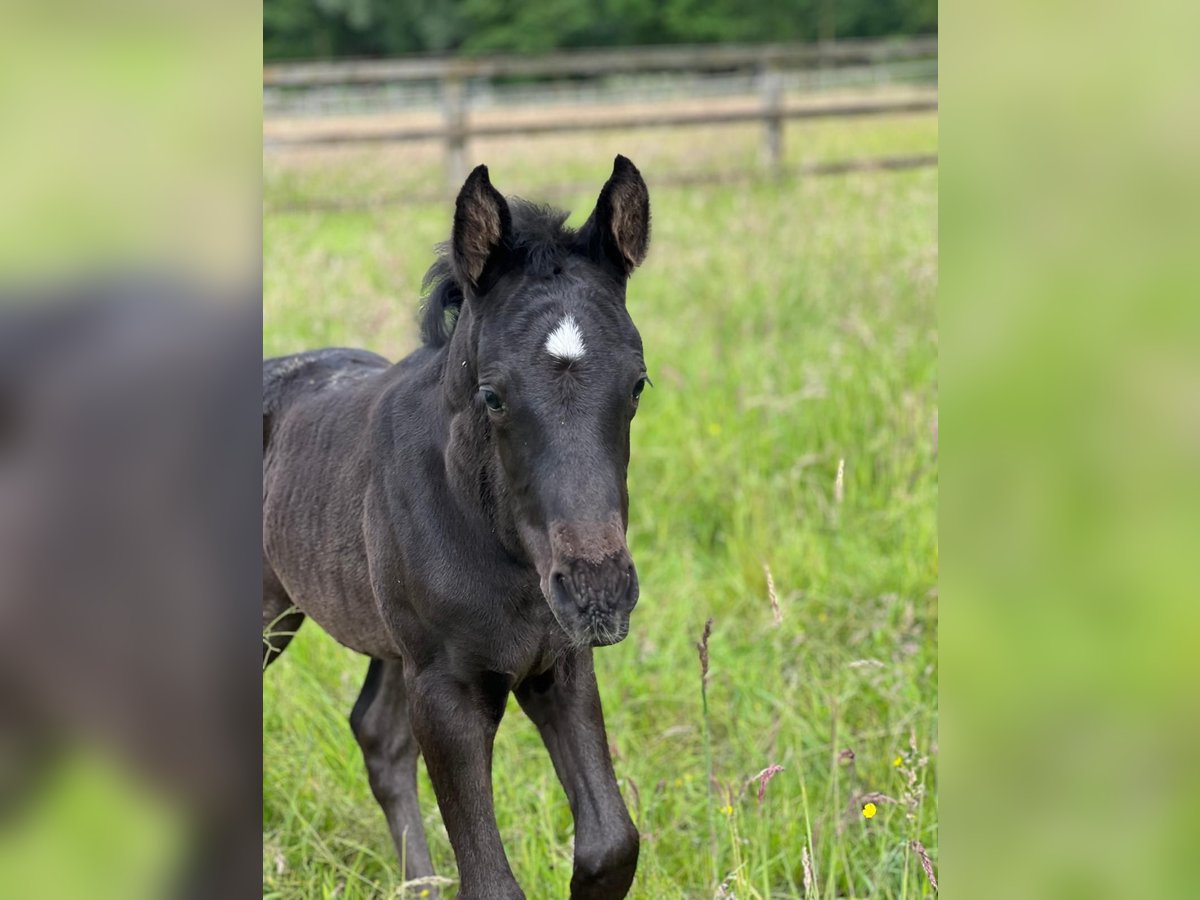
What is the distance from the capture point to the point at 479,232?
6.81 feet

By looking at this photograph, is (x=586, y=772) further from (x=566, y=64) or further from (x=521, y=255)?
(x=566, y=64)

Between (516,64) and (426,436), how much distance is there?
1002cm

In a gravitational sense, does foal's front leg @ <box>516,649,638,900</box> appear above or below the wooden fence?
below

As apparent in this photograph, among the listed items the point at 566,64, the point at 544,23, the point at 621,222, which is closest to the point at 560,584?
the point at 621,222

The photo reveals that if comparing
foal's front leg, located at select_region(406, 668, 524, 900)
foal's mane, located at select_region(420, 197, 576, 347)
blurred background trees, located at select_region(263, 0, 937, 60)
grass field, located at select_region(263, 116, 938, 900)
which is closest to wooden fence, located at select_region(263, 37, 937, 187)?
grass field, located at select_region(263, 116, 938, 900)

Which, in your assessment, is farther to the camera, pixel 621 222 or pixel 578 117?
pixel 578 117

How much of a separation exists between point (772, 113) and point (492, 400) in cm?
1150

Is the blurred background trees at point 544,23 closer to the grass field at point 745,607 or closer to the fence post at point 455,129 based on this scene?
the fence post at point 455,129

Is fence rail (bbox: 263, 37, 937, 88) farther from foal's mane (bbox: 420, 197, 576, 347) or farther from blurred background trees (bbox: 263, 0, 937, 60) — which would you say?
blurred background trees (bbox: 263, 0, 937, 60)

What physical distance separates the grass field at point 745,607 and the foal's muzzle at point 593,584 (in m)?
0.64

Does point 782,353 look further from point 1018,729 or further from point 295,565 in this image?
point 1018,729

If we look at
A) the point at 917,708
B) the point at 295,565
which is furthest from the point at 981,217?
the point at 917,708

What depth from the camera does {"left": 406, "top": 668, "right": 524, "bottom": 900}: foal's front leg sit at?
7.22 feet

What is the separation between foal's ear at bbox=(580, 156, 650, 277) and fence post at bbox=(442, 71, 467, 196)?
10.1 meters
